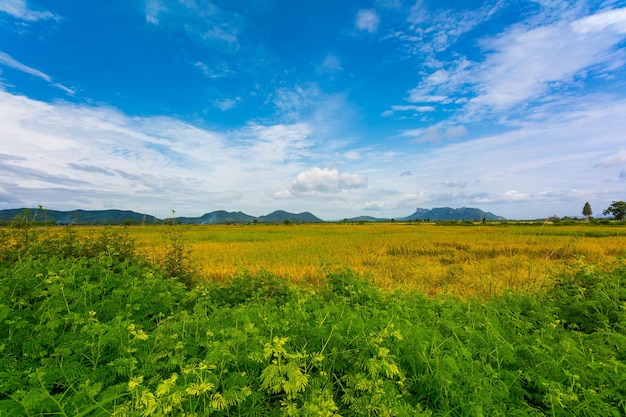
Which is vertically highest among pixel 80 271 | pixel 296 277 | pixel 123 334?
pixel 80 271

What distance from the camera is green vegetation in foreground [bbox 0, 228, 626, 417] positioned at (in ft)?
7.48

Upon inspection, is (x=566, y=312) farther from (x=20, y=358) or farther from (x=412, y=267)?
(x=20, y=358)

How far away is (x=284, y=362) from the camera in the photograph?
2.66 m

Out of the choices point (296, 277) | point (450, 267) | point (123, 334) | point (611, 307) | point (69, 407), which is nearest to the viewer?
point (69, 407)

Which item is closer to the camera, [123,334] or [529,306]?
[123,334]

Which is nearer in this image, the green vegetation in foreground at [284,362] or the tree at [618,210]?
the green vegetation in foreground at [284,362]

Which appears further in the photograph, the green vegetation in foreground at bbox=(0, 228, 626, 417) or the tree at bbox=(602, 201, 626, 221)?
the tree at bbox=(602, 201, 626, 221)

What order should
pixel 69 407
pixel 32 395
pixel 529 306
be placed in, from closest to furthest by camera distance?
pixel 32 395 < pixel 69 407 < pixel 529 306

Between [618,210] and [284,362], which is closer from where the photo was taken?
[284,362]

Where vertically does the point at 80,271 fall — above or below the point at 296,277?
above

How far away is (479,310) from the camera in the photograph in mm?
5258

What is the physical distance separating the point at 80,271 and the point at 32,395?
3641 mm

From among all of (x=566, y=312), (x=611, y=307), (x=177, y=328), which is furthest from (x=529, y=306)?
(x=177, y=328)

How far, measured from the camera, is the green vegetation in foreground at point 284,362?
2.28 metres
